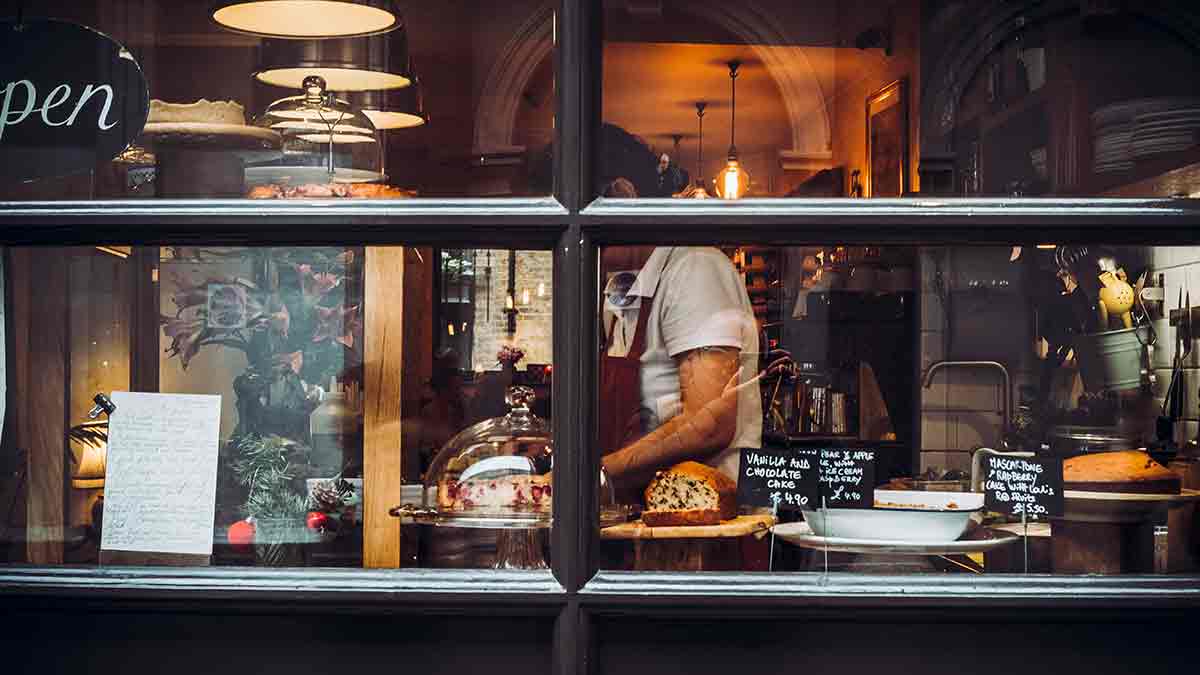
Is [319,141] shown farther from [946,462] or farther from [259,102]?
[946,462]

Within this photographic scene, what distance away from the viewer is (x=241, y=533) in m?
2.33

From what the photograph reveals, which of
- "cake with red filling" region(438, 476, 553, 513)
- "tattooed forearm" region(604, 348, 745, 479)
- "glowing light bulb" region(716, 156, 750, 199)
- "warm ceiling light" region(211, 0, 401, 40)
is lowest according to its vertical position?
"cake with red filling" region(438, 476, 553, 513)

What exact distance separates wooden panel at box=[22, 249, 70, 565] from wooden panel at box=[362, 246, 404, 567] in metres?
0.53

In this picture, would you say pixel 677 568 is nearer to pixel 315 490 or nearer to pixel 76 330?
pixel 315 490

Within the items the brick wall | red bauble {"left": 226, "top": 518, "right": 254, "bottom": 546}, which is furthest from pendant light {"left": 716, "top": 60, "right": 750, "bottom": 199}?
red bauble {"left": 226, "top": 518, "right": 254, "bottom": 546}

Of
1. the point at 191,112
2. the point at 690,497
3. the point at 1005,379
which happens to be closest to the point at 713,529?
the point at 690,497

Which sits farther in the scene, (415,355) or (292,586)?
(415,355)

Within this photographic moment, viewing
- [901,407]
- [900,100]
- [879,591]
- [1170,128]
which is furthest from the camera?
[901,407]

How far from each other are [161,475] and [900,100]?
4.98 feet

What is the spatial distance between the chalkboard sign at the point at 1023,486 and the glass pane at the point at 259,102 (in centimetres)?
97

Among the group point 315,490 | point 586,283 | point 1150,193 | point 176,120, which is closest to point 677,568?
point 586,283

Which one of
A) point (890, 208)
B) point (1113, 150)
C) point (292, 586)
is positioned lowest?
point (292, 586)

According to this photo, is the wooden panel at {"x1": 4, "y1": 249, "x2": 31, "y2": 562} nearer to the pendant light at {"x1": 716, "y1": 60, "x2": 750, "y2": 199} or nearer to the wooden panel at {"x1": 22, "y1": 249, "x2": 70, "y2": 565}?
the wooden panel at {"x1": 22, "y1": 249, "x2": 70, "y2": 565}

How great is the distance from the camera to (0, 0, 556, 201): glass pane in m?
2.28
